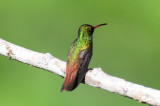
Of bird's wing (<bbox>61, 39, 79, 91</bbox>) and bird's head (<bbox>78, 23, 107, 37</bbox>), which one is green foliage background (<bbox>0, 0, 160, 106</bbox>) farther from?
bird's wing (<bbox>61, 39, 79, 91</bbox>)

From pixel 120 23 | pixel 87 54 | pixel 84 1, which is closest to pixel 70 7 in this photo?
pixel 84 1

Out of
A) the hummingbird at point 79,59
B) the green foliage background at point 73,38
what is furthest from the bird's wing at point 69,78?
the green foliage background at point 73,38

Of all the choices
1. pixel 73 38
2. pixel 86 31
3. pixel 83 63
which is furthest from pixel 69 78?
pixel 73 38

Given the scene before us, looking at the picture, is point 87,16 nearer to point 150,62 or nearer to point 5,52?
point 150,62

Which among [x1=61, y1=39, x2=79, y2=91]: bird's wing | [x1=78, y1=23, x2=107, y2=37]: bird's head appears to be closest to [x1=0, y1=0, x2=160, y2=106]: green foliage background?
[x1=78, y1=23, x2=107, y2=37]: bird's head

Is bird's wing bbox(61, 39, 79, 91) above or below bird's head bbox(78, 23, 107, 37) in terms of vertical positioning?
below

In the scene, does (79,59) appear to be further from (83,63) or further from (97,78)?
(97,78)
